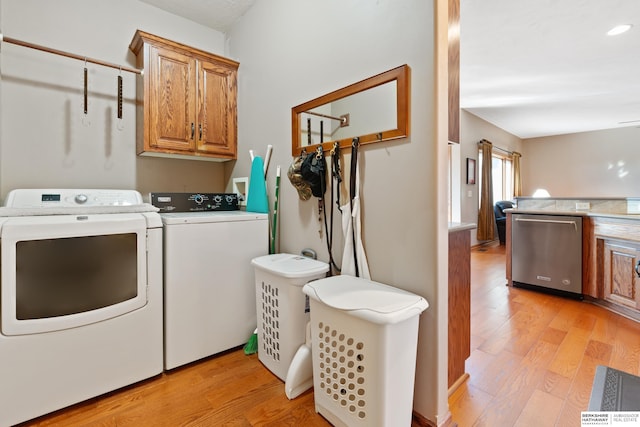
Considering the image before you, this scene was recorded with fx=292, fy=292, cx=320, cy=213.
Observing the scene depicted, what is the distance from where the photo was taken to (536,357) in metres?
1.88

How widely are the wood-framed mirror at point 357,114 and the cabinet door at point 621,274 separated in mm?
2610

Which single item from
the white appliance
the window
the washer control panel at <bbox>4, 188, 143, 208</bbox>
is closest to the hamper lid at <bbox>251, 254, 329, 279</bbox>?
the white appliance

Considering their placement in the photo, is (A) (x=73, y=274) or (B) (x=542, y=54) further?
(B) (x=542, y=54)

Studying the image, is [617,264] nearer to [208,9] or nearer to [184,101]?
[184,101]

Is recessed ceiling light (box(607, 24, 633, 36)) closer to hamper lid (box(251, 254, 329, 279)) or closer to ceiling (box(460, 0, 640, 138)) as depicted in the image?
ceiling (box(460, 0, 640, 138))

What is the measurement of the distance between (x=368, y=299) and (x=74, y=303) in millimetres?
1422

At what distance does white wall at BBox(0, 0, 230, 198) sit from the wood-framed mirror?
1407 millimetres

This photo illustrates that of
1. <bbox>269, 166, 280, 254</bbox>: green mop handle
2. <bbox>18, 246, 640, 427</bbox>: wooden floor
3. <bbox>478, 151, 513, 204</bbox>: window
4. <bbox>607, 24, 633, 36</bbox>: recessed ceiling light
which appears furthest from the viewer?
<bbox>478, 151, 513, 204</bbox>: window

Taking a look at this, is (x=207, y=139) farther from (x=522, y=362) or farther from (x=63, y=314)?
(x=522, y=362)

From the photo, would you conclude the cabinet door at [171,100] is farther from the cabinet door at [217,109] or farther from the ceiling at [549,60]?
the ceiling at [549,60]

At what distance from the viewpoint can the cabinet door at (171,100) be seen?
212cm

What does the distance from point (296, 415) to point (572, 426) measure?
1.24 m

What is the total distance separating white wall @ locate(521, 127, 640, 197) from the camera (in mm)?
6543

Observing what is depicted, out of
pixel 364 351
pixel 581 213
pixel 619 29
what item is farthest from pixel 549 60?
pixel 364 351
